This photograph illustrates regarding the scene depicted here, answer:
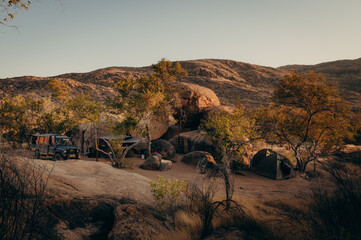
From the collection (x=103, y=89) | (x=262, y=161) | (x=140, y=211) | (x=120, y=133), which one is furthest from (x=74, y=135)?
(x=103, y=89)

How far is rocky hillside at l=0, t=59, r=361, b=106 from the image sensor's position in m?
55.6

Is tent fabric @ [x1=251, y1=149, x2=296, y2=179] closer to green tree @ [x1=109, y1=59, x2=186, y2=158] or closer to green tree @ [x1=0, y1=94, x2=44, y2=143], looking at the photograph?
green tree @ [x1=109, y1=59, x2=186, y2=158]

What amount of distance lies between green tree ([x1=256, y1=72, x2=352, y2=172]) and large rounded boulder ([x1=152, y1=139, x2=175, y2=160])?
8545 mm

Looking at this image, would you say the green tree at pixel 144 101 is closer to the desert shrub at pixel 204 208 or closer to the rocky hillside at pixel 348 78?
the desert shrub at pixel 204 208

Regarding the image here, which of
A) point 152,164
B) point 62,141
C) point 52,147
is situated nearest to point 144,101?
point 152,164

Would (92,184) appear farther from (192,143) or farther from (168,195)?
(192,143)

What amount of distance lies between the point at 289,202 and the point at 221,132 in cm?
654

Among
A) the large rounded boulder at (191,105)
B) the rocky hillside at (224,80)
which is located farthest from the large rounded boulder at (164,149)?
the rocky hillside at (224,80)

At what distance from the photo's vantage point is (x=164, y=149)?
2050 centimetres

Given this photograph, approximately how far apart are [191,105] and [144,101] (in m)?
8.04

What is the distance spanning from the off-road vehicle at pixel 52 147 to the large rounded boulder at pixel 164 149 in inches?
289

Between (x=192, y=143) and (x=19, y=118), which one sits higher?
(x=19, y=118)

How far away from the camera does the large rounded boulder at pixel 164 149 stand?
2020 cm

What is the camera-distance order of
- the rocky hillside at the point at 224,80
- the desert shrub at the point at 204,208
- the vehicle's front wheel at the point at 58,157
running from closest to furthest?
the desert shrub at the point at 204,208
the vehicle's front wheel at the point at 58,157
the rocky hillside at the point at 224,80
